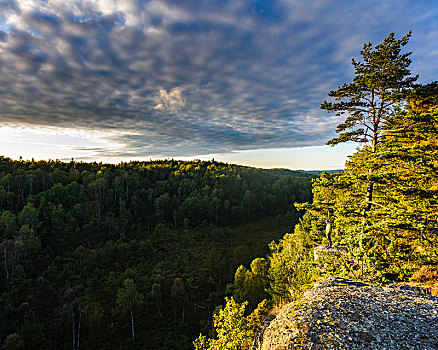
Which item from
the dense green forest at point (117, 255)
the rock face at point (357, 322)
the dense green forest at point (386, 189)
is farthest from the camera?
the dense green forest at point (117, 255)

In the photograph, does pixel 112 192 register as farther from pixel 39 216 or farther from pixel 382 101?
pixel 382 101

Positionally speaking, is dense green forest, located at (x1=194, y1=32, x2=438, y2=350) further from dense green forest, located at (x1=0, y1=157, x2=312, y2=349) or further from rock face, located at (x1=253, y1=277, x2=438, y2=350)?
dense green forest, located at (x1=0, y1=157, x2=312, y2=349)

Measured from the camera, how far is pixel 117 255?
55.9 m

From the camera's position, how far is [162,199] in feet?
294

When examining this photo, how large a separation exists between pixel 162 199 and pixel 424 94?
8755 centimetres

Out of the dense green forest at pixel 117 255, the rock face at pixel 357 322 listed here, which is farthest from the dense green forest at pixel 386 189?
the dense green forest at pixel 117 255

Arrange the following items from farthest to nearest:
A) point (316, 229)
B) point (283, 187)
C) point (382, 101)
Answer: point (283, 187) < point (316, 229) < point (382, 101)

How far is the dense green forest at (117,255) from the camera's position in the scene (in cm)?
3356

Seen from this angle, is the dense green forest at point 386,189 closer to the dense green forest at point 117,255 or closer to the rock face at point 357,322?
the rock face at point 357,322

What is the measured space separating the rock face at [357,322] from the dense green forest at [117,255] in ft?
95.9

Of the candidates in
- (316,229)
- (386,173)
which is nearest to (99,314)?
(316,229)

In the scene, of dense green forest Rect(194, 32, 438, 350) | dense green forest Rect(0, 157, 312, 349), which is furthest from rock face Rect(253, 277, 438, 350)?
dense green forest Rect(0, 157, 312, 349)

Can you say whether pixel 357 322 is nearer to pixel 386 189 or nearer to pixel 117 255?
pixel 386 189

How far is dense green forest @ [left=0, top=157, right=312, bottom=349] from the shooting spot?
33.6m
